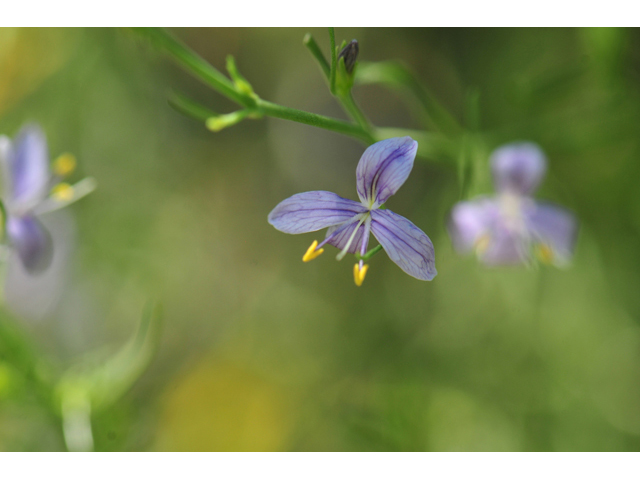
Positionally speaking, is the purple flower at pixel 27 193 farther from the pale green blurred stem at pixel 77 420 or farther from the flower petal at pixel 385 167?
the flower petal at pixel 385 167

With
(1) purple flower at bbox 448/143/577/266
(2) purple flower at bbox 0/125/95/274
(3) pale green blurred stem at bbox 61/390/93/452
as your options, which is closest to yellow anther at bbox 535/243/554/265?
(1) purple flower at bbox 448/143/577/266

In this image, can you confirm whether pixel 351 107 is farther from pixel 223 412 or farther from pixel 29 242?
pixel 223 412

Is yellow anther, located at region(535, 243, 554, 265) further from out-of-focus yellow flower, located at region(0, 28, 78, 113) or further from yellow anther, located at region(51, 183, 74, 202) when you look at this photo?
out-of-focus yellow flower, located at region(0, 28, 78, 113)

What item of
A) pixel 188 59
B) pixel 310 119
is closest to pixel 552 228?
pixel 310 119

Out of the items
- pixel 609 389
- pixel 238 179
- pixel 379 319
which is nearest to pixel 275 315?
pixel 379 319

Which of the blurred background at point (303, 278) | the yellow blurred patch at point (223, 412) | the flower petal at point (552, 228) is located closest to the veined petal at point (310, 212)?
the flower petal at point (552, 228)

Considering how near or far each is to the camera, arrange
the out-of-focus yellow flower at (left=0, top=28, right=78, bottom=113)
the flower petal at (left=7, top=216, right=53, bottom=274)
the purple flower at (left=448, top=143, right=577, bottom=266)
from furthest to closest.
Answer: the out-of-focus yellow flower at (left=0, top=28, right=78, bottom=113) < the purple flower at (left=448, top=143, right=577, bottom=266) < the flower petal at (left=7, top=216, right=53, bottom=274)
